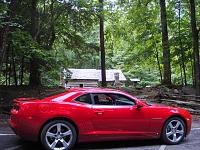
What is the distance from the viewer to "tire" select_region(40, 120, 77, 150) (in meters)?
7.62

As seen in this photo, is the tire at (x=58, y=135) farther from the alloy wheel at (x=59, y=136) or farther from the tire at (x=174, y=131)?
the tire at (x=174, y=131)

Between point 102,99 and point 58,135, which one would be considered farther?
point 102,99

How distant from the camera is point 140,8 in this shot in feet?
88.1

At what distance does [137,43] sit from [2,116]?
1952cm

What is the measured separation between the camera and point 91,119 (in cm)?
805

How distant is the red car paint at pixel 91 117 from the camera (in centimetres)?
761

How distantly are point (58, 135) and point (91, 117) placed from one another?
86 centimetres

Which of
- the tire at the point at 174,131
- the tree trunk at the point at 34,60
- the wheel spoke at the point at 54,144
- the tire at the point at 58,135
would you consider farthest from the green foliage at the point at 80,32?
the tire at the point at 174,131

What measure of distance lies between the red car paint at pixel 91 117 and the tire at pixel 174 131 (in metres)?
0.12

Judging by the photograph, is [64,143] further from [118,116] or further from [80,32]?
[80,32]

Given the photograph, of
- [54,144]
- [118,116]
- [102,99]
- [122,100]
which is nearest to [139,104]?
[122,100]

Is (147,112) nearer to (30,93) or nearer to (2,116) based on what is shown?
(2,116)


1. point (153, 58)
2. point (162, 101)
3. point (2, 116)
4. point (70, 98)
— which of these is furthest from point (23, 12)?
point (153, 58)

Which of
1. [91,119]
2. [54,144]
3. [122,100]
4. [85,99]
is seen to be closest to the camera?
[54,144]
